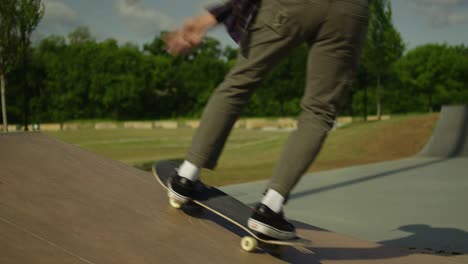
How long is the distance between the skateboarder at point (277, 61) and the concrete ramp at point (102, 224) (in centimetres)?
30

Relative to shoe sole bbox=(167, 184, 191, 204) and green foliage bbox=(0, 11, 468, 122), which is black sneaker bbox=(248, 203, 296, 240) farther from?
green foliage bbox=(0, 11, 468, 122)

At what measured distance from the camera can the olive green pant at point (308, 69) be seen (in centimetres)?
206

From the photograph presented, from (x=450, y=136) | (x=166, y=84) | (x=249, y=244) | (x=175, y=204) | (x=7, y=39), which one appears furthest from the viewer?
(x=166, y=84)

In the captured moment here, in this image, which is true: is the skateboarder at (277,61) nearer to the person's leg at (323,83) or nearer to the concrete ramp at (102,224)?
the person's leg at (323,83)

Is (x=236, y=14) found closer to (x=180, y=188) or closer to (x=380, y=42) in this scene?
(x=180, y=188)

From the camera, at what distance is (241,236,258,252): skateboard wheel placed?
7.17ft

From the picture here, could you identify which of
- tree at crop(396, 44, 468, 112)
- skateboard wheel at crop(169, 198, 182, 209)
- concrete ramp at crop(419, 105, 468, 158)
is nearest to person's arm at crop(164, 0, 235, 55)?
skateboard wheel at crop(169, 198, 182, 209)

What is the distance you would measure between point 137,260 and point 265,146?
1559 cm

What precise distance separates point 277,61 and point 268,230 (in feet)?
2.39

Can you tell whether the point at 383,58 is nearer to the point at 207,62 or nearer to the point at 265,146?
the point at 265,146

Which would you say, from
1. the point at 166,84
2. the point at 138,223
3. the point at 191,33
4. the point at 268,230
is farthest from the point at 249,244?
the point at 166,84

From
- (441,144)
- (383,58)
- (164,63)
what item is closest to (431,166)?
(441,144)

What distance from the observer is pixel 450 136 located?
12328 mm

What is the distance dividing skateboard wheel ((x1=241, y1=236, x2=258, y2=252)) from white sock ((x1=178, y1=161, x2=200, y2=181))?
1.18ft
